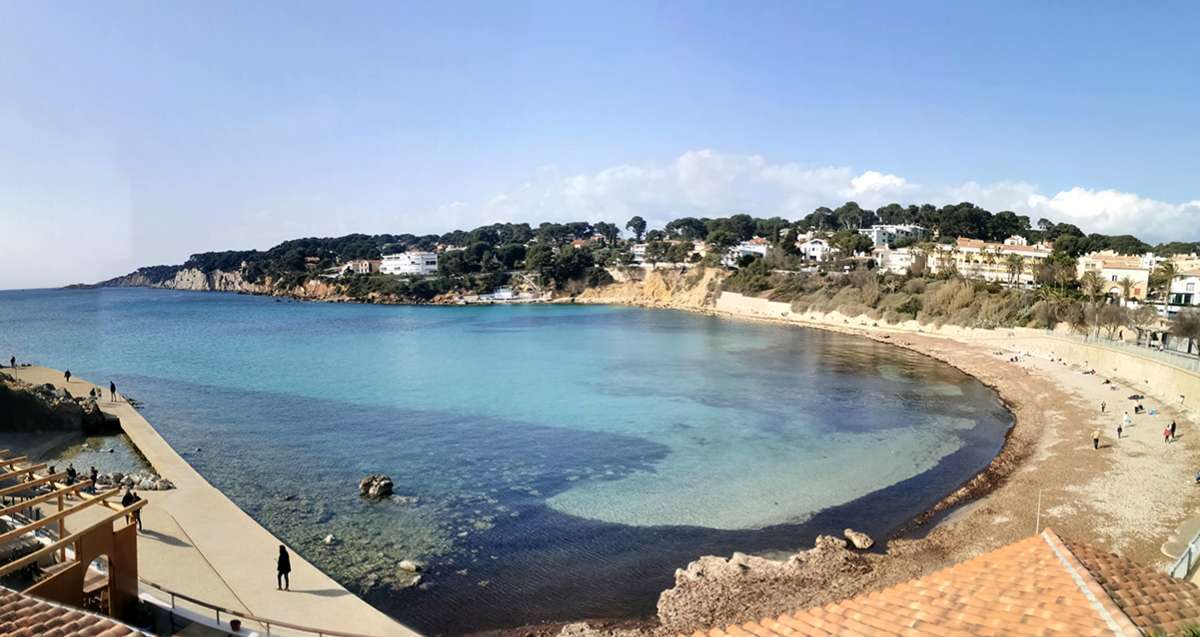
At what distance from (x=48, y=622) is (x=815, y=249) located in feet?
375

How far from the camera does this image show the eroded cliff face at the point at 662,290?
101331 millimetres

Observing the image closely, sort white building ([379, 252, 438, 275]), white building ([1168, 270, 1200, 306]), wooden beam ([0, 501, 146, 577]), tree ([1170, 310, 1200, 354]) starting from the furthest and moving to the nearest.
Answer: white building ([379, 252, 438, 275])
white building ([1168, 270, 1200, 306])
tree ([1170, 310, 1200, 354])
wooden beam ([0, 501, 146, 577])

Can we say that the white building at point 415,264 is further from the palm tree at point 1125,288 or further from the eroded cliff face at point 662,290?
the palm tree at point 1125,288

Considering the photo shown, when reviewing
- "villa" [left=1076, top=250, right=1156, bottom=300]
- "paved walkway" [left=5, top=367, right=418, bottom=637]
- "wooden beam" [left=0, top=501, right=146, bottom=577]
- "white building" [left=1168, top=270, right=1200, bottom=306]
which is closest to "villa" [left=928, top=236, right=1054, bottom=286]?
"villa" [left=1076, top=250, right=1156, bottom=300]

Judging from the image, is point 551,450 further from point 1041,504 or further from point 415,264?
point 415,264

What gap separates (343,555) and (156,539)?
377 centimetres

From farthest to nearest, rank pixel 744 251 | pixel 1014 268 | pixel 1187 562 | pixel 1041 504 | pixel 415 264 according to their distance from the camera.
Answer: pixel 415 264, pixel 744 251, pixel 1014 268, pixel 1041 504, pixel 1187 562

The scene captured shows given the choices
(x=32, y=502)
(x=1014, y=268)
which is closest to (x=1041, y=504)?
(x=32, y=502)

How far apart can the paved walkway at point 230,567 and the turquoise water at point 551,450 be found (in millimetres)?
1041

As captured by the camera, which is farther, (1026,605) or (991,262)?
(991,262)

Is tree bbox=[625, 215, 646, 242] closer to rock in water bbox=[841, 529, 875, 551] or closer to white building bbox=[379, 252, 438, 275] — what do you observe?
white building bbox=[379, 252, 438, 275]

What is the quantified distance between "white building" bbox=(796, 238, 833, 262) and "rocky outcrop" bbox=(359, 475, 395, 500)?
97060 millimetres

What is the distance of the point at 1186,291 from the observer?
5619 cm

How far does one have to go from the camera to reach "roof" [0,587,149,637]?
588 cm
